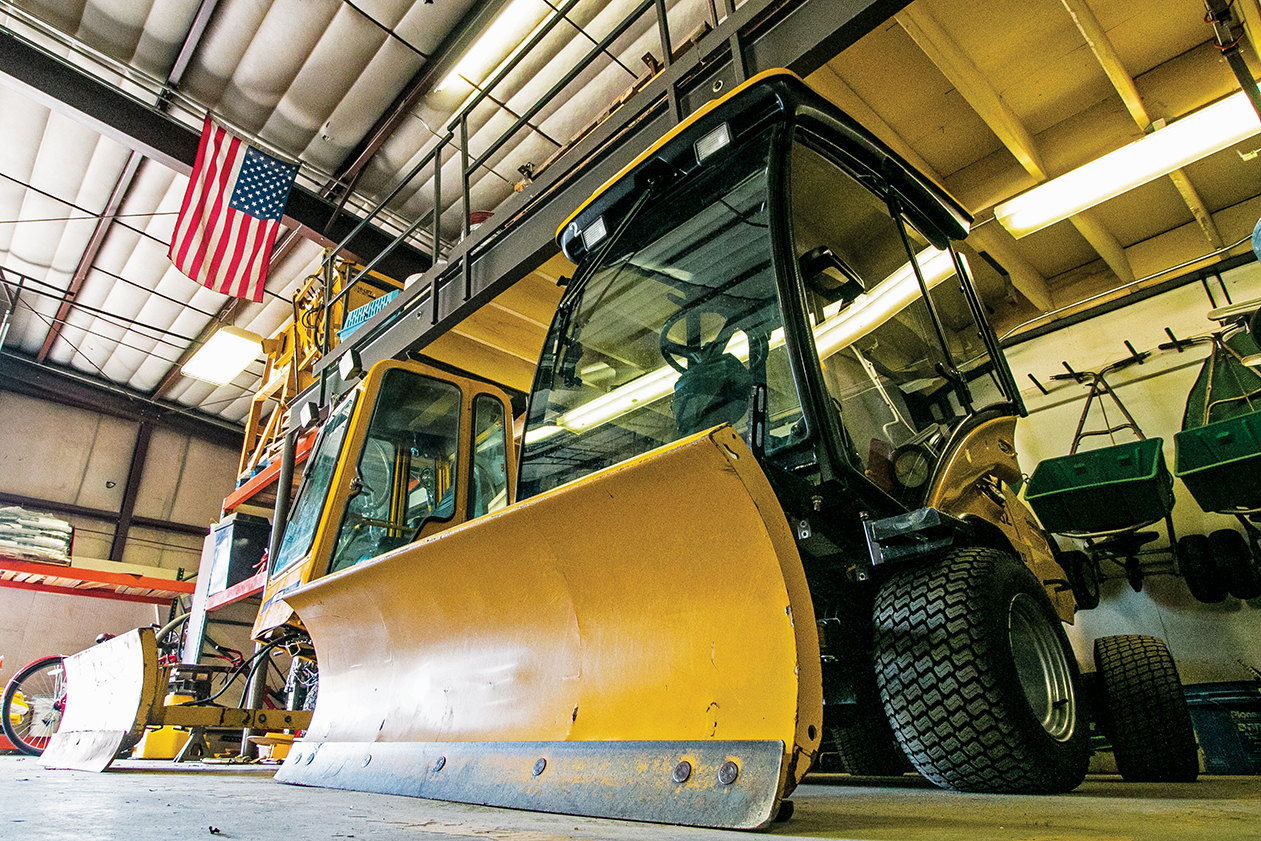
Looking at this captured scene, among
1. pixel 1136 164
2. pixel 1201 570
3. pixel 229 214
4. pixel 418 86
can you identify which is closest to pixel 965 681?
pixel 1136 164

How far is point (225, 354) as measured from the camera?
33.9 ft

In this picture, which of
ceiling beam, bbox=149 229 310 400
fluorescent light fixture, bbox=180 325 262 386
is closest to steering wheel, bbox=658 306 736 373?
ceiling beam, bbox=149 229 310 400

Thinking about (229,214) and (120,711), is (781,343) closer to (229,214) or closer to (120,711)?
(120,711)

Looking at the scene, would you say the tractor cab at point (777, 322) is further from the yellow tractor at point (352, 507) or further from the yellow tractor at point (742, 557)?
the yellow tractor at point (352, 507)

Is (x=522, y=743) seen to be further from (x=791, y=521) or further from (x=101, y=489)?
(x=101, y=489)

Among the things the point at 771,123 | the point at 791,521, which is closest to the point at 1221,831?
the point at 791,521

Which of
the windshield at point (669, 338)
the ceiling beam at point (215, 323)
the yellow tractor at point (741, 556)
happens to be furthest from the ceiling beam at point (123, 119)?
the windshield at point (669, 338)

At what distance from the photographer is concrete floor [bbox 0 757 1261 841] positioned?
3.97ft

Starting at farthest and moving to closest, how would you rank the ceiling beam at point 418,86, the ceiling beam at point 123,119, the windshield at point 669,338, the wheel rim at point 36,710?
the wheel rim at point 36,710 < the ceiling beam at point 418,86 < the ceiling beam at point 123,119 < the windshield at point 669,338

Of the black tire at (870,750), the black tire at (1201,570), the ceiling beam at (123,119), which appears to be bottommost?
the black tire at (870,750)

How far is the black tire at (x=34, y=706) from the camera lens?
679cm

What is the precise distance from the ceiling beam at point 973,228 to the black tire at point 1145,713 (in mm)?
2690

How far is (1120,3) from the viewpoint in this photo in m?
3.99

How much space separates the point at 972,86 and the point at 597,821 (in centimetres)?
424
